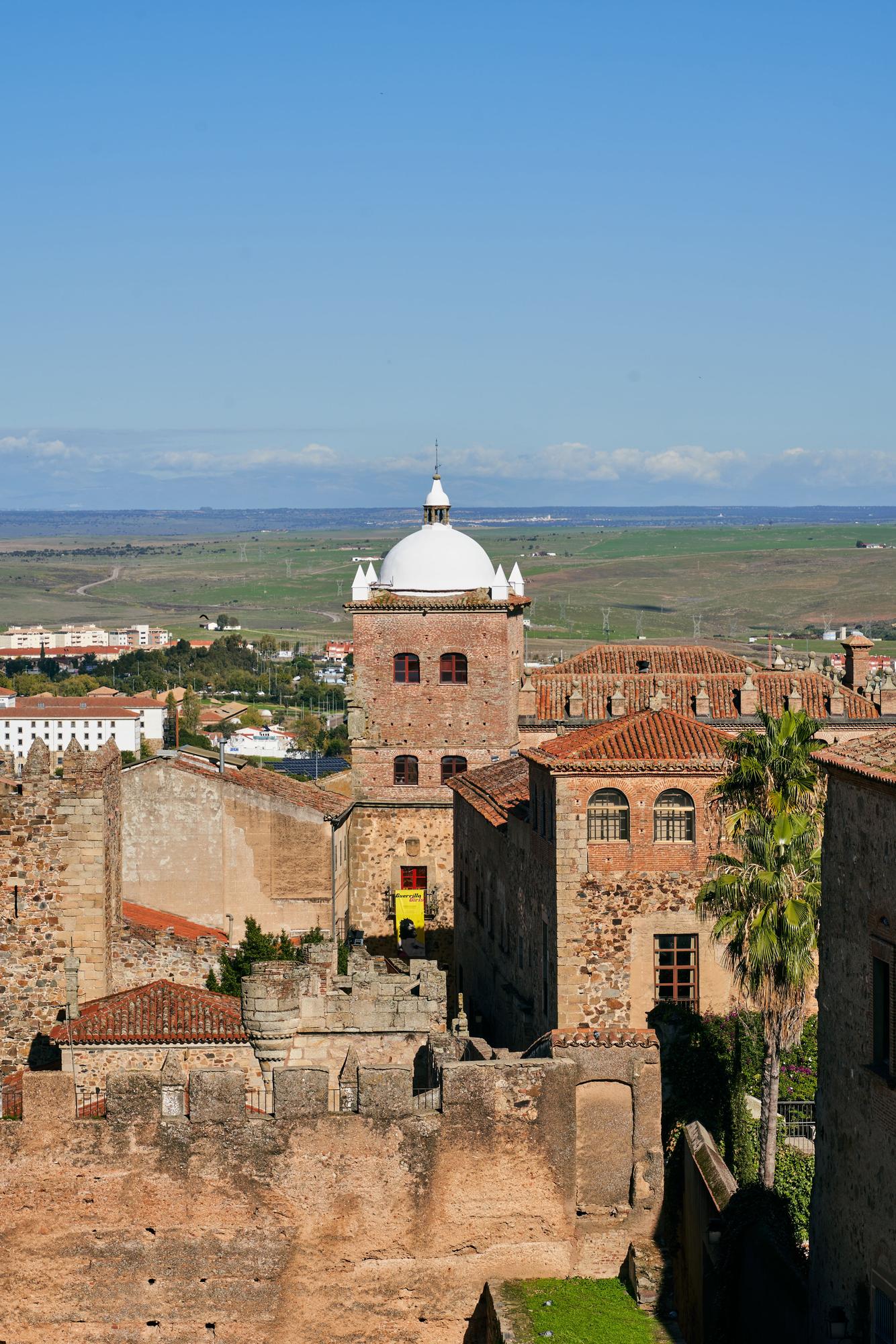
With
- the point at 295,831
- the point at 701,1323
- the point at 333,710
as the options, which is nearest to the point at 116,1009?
the point at 701,1323

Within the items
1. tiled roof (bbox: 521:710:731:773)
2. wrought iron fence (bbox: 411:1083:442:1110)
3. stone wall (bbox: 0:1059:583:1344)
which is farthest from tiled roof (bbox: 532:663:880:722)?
stone wall (bbox: 0:1059:583:1344)

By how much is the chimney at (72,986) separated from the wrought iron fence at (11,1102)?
3.68 m

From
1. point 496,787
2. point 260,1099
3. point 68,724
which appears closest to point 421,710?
point 496,787

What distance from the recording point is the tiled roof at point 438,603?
178 feet

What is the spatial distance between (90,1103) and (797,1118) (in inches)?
490

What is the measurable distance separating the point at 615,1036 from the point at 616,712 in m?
30.9

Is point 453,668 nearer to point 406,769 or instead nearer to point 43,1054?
point 406,769

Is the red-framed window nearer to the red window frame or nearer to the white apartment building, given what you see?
the red window frame

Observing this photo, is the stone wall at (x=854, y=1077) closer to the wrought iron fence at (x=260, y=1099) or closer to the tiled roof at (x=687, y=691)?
the wrought iron fence at (x=260, y=1099)

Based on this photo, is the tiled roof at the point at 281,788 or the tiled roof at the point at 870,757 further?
the tiled roof at the point at 281,788

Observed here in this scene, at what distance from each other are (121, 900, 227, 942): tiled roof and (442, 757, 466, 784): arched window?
444 inches

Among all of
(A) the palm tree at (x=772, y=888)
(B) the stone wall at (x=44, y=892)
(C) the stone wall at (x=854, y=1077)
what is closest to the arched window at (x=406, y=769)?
(A) the palm tree at (x=772, y=888)

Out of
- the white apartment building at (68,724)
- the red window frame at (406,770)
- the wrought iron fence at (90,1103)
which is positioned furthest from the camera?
the white apartment building at (68,724)

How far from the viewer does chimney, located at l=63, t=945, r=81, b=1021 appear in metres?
28.2
